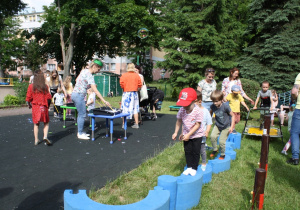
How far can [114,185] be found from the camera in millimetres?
3609

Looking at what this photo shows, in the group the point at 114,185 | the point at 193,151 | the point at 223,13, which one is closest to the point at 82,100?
the point at 114,185

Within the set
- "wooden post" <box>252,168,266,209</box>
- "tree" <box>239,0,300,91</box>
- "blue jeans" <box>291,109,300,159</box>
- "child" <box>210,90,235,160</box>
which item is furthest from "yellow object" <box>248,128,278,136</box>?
"tree" <box>239,0,300,91</box>

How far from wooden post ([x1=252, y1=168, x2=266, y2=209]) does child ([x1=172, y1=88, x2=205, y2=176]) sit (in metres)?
0.86

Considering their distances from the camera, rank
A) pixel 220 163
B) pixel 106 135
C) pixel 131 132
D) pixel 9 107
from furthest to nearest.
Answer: pixel 9 107 → pixel 131 132 → pixel 106 135 → pixel 220 163

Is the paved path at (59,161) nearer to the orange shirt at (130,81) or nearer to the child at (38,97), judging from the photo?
the child at (38,97)

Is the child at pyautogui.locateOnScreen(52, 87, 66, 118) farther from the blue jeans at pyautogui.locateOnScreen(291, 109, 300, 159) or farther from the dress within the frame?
the blue jeans at pyautogui.locateOnScreen(291, 109, 300, 159)

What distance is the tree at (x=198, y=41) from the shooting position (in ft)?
61.2

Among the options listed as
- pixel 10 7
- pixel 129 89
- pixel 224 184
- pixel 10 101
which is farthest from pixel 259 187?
pixel 10 7

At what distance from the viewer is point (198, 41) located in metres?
18.7

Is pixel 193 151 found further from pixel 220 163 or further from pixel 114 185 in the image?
pixel 114 185

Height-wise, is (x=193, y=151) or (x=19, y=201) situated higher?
(x=193, y=151)

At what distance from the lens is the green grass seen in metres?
3.23

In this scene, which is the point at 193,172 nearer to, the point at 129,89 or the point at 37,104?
the point at 37,104

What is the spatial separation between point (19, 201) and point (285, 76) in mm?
15806
